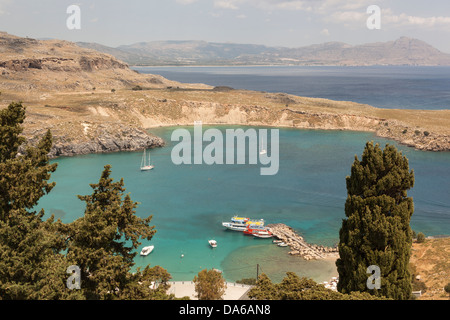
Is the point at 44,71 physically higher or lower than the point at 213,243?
higher

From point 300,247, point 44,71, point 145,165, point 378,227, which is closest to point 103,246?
point 378,227

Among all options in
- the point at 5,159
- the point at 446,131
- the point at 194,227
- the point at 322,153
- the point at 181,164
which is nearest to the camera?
the point at 5,159

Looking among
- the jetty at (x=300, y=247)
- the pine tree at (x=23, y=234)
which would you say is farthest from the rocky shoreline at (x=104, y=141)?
the pine tree at (x=23, y=234)

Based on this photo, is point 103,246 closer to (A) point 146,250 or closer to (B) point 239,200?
(A) point 146,250

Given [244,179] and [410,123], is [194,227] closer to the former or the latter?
[244,179]

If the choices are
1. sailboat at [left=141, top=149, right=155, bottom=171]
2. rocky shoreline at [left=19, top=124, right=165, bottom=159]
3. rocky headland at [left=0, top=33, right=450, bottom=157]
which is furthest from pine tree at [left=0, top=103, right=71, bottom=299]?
rocky headland at [left=0, top=33, right=450, bottom=157]

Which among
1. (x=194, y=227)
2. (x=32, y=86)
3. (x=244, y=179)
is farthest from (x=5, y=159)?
(x=32, y=86)

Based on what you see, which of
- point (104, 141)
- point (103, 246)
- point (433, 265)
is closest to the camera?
point (103, 246)
